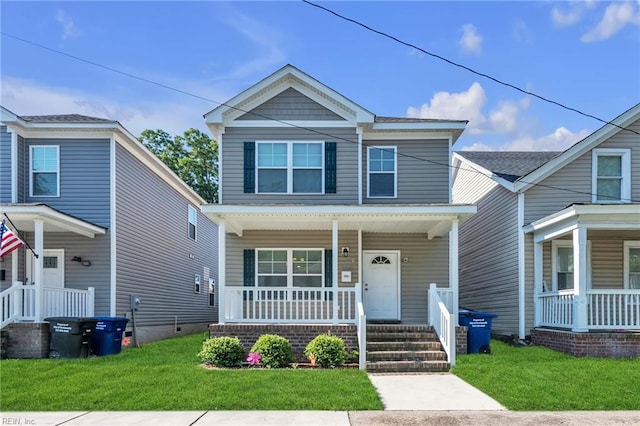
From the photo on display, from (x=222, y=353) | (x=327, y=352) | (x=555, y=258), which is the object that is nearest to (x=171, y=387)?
(x=222, y=353)

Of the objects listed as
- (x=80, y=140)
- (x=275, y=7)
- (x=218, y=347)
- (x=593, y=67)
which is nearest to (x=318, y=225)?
(x=218, y=347)

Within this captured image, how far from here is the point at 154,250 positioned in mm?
16766

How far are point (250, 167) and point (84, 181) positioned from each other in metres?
4.33

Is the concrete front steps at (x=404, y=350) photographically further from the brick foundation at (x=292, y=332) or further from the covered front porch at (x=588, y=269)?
the covered front porch at (x=588, y=269)

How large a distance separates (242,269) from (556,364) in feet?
25.2

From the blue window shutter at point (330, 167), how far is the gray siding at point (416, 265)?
1648mm

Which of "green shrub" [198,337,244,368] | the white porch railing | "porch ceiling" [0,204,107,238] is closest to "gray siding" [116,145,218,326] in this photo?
"porch ceiling" [0,204,107,238]

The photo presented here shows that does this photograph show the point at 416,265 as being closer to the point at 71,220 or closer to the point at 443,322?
the point at 443,322

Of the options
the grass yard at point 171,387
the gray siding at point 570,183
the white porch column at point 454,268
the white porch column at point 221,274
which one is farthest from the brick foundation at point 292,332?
the gray siding at point 570,183

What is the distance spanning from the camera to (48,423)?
6.52 meters

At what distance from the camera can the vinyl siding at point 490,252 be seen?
47.2ft

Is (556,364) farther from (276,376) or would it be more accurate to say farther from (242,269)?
(242,269)

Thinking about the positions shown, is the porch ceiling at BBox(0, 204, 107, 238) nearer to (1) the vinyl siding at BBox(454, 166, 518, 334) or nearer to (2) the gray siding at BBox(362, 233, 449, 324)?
(2) the gray siding at BBox(362, 233, 449, 324)

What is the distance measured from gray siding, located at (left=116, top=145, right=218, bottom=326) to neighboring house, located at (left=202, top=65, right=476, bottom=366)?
2.93m
